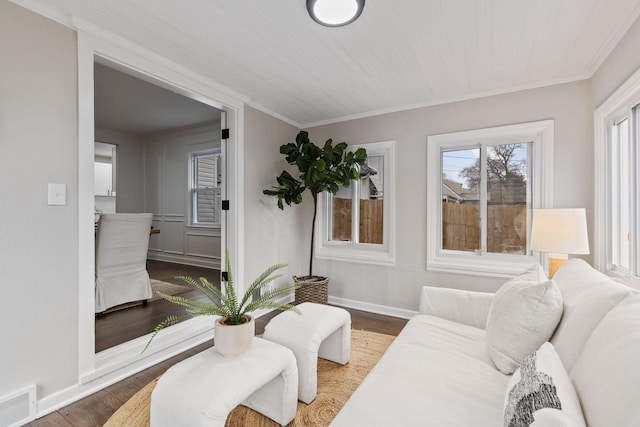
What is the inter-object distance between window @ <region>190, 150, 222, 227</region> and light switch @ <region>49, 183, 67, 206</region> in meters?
3.64

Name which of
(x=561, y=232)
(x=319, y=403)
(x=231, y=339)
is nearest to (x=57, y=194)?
(x=231, y=339)

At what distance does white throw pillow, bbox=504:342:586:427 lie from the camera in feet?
2.18

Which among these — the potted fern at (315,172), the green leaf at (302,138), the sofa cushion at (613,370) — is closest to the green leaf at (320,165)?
the potted fern at (315,172)

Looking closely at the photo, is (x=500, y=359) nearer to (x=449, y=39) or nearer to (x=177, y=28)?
(x=449, y=39)

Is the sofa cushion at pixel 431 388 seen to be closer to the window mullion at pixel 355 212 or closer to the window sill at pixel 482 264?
the window sill at pixel 482 264

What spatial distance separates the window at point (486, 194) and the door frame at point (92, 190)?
2.46 meters

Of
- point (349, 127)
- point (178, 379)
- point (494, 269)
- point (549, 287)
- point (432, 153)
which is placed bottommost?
point (178, 379)

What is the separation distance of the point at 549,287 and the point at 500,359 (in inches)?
15.8

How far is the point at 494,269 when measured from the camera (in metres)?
2.82

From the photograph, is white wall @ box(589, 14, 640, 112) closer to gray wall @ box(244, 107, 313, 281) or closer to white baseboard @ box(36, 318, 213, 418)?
gray wall @ box(244, 107, 313, 281)

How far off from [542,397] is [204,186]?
→ 561 cm

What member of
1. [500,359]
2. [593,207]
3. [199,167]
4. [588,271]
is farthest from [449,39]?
[199,167]

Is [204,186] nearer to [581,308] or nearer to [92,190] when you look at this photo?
[92,190]

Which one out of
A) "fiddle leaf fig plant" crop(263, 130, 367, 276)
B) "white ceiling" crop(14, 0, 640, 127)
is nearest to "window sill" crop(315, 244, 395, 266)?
"fiddle leaf fig plant" crop(263, 130, 367, 276)
